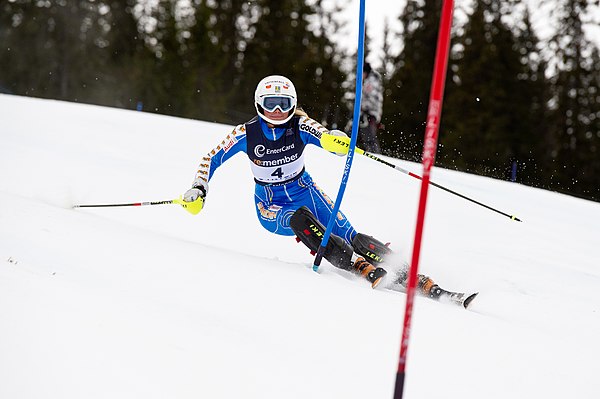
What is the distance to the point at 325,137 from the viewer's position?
15.0ft

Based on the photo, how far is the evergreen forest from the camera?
22344mm

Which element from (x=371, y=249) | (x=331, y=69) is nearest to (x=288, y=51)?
(x=331, y=69)

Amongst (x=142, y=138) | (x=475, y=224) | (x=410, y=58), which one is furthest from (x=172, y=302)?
Result: (x=410, y=58)

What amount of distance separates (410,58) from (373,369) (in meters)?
25.1

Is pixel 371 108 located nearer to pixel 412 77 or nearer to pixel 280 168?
pixel 280 168

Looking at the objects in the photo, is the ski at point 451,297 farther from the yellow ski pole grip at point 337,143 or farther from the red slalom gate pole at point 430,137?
the red slalom gate pole at point 430,137

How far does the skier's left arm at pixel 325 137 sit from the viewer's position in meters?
4.53

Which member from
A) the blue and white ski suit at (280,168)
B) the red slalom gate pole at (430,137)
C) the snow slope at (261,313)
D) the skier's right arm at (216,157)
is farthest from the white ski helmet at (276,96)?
the red slalom gate pole at (430,137)

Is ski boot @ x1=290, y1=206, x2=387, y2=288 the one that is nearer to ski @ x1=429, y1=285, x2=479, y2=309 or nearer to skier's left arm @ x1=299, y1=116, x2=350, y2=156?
ski @ x1=429, y1=285, x2=479, y2=309

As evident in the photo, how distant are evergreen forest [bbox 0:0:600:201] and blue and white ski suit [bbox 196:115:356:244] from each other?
11085 mm

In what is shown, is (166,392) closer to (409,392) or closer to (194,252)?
(409,392)

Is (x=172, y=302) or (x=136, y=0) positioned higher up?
(x=136, y=0)

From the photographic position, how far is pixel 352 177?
8.34 m

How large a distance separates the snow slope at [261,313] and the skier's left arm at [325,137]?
91 centimetres
